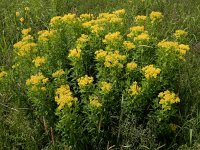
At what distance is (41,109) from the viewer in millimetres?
3635

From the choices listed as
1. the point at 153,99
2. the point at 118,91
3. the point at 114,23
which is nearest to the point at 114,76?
the point at 118,91

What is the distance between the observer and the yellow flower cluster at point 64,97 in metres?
3.29

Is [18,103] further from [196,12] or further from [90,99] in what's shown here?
[196,12]

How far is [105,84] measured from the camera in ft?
11.2

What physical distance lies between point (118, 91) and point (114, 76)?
0.48 ft

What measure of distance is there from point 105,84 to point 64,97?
37 centimetres

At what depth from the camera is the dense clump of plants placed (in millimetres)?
3428

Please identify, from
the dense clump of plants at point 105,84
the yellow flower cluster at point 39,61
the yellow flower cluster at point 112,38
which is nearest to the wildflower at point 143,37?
the dense clump of plants at point 105,84

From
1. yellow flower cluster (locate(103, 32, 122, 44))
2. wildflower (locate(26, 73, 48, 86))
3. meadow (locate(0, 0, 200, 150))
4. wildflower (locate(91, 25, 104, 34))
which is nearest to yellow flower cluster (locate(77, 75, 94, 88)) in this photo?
meadow (locate(0, 0, 200, 150))

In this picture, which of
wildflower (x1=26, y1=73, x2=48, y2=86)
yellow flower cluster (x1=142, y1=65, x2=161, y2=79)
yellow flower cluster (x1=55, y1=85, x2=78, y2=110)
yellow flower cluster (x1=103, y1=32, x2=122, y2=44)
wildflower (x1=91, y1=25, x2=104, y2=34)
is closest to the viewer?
yellow flower cluster (x1=55, y1=85, x2=78, y2=110)

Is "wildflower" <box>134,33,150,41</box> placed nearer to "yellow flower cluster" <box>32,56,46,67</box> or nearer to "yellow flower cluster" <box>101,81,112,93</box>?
"yellow flower cluster" <box>101,81,112,93</box>

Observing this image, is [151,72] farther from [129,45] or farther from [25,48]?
[25,48]

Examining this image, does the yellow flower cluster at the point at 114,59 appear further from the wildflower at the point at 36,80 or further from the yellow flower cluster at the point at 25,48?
the yellow flower cluster at the point at 25,48

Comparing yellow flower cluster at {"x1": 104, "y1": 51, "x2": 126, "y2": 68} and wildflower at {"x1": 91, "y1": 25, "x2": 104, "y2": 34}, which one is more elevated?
wildflower at {"x1": 91, "y1": 25, "x2": 104, "y2": 34}
